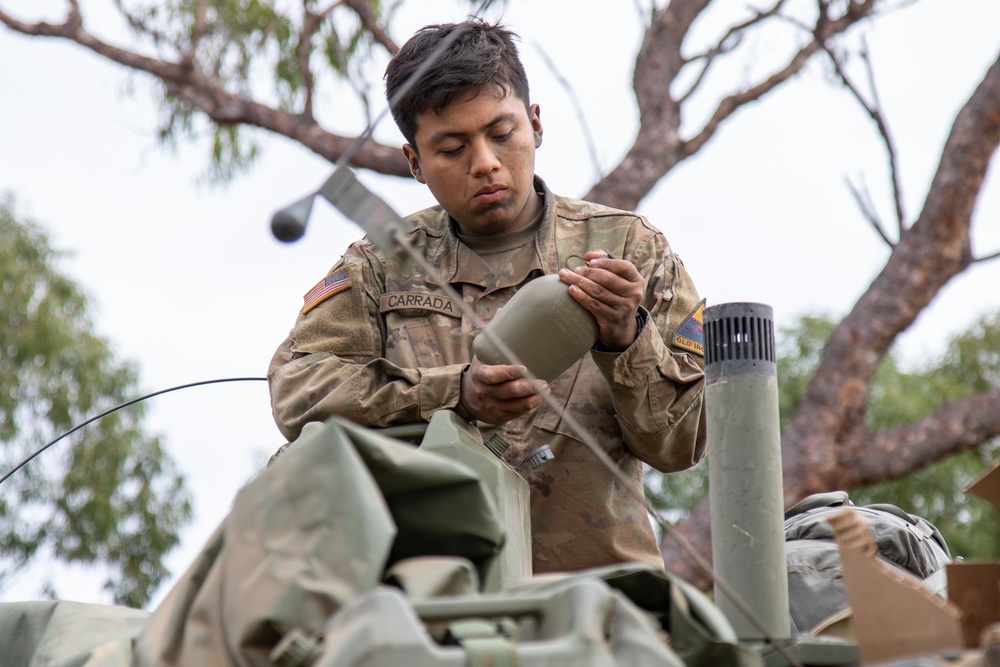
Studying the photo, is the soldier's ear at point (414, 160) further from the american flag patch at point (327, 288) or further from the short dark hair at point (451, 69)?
the american flag patch at point (327, 288)

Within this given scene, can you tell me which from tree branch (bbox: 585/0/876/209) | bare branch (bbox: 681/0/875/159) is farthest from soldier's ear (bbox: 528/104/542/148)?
bare branch (bbox: 681/0/875/159)

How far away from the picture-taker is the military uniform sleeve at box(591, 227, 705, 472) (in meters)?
2.84

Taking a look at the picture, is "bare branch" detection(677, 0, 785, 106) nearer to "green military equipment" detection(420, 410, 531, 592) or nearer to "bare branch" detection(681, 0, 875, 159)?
"bare branch" detection(681, 0, 875, 159)

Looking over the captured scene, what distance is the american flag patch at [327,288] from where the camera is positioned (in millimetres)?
3252

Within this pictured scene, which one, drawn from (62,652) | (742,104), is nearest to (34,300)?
(742,104)

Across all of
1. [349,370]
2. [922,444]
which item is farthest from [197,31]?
[349,370]

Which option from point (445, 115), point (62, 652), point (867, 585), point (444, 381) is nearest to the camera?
point (867, 585)

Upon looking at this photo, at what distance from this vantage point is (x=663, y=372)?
113 inches

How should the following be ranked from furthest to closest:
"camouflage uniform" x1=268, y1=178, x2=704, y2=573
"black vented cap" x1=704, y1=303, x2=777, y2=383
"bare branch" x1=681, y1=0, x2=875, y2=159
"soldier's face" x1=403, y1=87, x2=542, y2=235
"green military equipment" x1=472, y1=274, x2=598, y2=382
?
"bare branch" x1=681, y1=0, x2=875, y2=159, "soldier's face" x1=403, y1=87, x2=542, y2=235, "camouflage uniform" x1=268, y1=178, x2=704, y2=573, "green military equipment" x1=472, y1=274, x2=598, y2=382, "black vented cap" x1=704, y1=303, x2=777, y2=383

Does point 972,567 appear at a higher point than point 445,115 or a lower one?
lower

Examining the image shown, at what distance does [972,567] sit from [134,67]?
968 cm

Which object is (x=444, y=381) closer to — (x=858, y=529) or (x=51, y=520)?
(x=858, y=529)

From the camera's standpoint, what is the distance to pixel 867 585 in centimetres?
184

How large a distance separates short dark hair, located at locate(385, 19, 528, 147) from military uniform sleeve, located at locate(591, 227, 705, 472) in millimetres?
514
